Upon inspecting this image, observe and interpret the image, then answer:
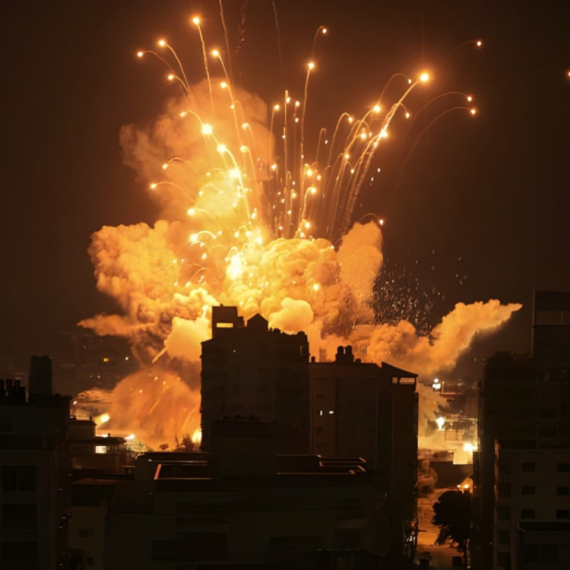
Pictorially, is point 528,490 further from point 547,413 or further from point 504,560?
point 547,413

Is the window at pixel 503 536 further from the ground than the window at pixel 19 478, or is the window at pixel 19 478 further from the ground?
the window at pixel 19 478

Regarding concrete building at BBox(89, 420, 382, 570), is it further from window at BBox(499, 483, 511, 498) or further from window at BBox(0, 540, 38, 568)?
window at BBox(499, 483, 511, 498)

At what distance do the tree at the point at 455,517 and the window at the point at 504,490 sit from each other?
21.8 feet

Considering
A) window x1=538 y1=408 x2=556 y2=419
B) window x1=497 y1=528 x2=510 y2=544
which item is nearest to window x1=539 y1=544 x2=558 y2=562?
window x1=497 y1=528 x2=510 y2=544

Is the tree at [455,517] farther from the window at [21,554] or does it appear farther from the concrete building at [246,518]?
the window at [21,554]

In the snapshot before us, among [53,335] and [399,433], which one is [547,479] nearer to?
[399,433]

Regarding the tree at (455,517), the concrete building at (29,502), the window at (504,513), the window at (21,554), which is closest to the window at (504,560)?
Answer: the window at (504,513)

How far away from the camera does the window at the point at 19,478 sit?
114 feet

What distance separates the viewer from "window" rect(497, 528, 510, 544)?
137 feet

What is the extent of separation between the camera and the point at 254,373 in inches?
2095

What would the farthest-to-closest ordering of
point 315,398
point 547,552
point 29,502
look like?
point 315,398 → point 29,502 → point 547,552

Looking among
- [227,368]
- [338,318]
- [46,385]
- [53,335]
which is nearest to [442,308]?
[338,318]

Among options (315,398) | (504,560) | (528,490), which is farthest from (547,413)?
(315,398)

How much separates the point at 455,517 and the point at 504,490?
8.20m
